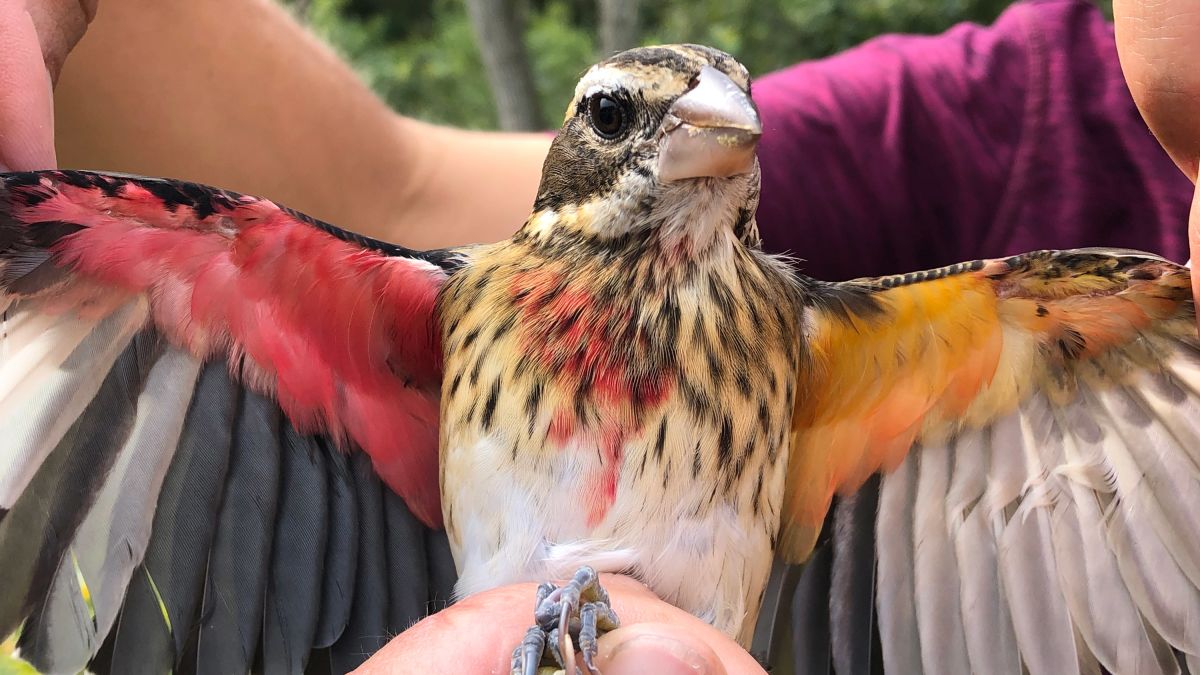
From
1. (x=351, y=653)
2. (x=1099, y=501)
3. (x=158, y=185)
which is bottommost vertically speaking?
(x=351, y=653)

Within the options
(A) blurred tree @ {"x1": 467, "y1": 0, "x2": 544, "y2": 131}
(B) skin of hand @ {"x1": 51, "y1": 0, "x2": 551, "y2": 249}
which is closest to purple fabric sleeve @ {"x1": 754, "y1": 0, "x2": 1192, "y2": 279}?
(B) skin of hand @ {"x1": 51, "y1": 0, "x2": 551, "y2": 249}

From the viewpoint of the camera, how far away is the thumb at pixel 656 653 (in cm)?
107

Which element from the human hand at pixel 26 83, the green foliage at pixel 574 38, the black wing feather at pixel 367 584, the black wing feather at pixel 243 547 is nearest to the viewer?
the human hand at pixel 26 83

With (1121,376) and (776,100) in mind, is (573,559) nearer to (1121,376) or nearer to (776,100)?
(1121,376)

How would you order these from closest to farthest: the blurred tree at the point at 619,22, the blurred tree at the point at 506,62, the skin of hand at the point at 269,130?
the skin of hand at the point at 269,130, the blurred tree at the point at 619,22, the blurred tree at the point at 506,62

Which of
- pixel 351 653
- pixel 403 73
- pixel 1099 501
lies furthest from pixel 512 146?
pixel 403 73

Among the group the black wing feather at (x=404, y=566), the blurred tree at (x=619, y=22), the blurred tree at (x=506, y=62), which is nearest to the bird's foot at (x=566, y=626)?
the black wing feather at (x=404, y=566)

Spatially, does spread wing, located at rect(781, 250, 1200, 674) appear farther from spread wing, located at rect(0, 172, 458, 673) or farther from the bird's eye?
spread wing, located at rect(0, 172, 458, 673)

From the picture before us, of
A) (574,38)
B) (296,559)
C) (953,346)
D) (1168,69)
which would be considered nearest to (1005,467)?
(953,346)

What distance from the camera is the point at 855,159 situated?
8.74 feet

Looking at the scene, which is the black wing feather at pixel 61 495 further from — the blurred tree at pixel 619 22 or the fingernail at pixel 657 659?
the blurred tree at pixel 619 22

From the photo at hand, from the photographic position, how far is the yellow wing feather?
4.60 ft

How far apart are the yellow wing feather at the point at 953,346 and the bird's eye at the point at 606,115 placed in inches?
17.6

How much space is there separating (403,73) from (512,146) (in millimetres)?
6144
